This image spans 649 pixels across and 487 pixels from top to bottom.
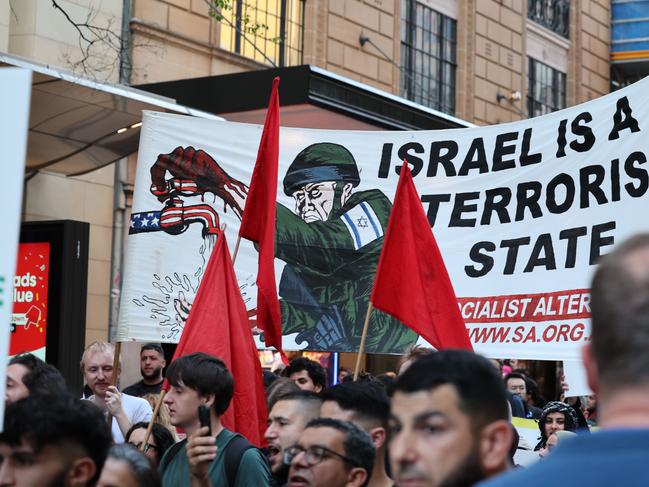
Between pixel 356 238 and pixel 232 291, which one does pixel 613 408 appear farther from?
pixel 356 238

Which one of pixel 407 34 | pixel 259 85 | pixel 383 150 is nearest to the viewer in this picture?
pixel 383 150

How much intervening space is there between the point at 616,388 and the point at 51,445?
7.03 ft

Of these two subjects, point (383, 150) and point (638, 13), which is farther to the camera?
point (638, 13)

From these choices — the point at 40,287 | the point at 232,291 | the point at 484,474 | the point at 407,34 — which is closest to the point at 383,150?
the point at 232,291

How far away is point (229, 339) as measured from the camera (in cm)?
718

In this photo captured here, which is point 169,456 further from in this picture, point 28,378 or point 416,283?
point 416,283

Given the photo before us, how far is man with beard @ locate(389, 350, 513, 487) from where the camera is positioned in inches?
116

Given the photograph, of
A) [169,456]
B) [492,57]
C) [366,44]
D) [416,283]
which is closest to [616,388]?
[169,456]

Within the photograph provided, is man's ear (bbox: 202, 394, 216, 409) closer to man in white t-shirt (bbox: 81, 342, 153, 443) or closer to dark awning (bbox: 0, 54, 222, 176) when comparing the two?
man in white t-shirt (bbox: 81, 342, 153, 443)

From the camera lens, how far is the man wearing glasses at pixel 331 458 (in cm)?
458

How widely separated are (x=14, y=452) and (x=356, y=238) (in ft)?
18.8

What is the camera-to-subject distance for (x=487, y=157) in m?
8.80

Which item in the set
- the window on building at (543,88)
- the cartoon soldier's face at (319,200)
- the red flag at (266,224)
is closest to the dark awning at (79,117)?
the cartoon soldier's face at (319,200)

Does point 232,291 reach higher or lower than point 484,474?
higher
